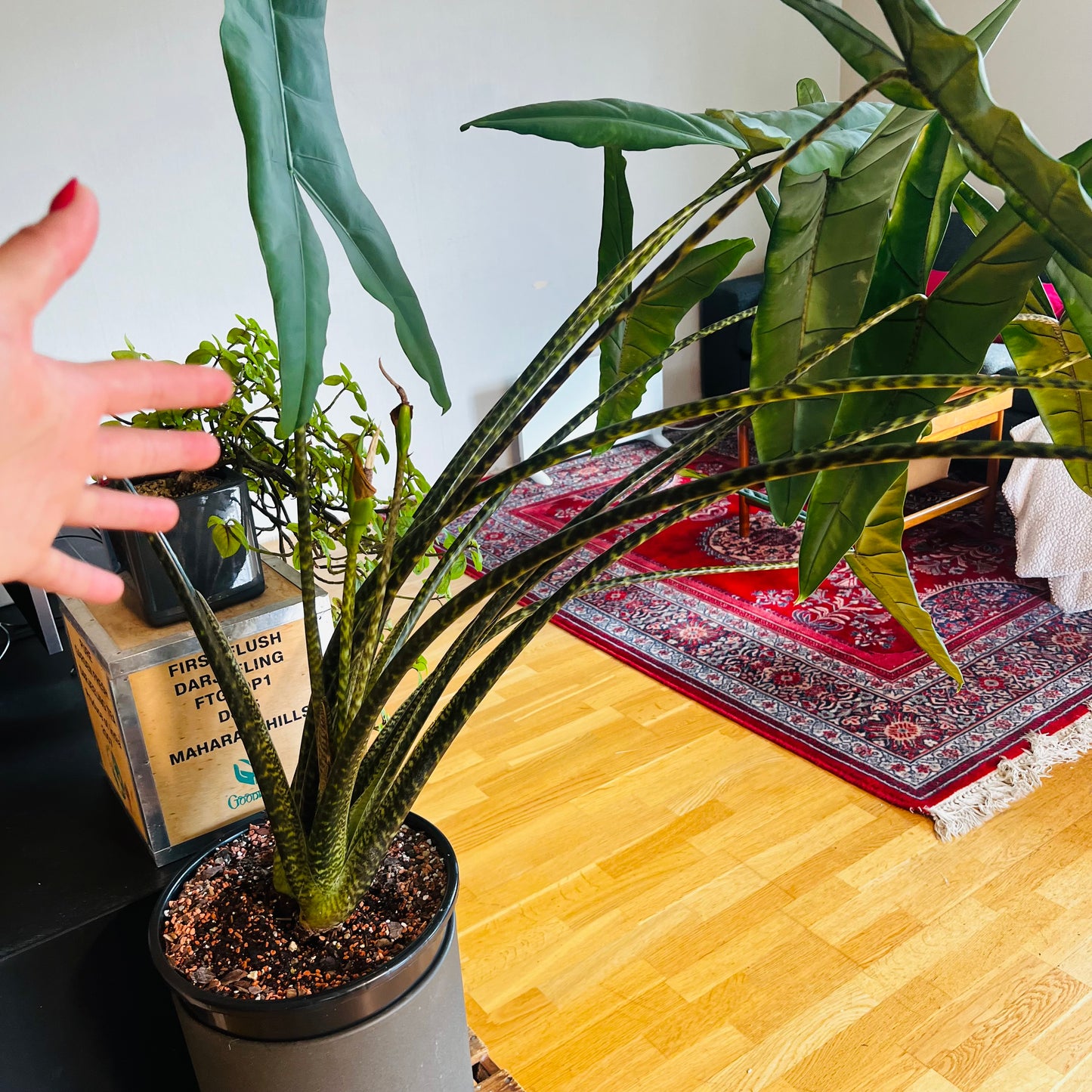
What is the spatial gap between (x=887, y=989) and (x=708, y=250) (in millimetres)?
1178

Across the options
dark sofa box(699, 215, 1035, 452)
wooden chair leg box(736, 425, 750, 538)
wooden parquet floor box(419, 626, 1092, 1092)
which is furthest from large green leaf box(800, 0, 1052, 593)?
dark sofa box(699, 215, 1035, 452)

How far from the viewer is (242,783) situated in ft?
3.15

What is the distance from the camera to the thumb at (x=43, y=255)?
37 cm

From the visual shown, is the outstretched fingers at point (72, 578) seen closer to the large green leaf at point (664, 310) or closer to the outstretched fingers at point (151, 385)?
the outstretched fingers at point (151, 385)

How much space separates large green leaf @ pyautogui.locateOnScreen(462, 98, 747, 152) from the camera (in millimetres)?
542

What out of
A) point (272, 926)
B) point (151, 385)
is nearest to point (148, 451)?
point (151, 385)

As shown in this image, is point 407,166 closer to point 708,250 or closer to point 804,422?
point 708,250

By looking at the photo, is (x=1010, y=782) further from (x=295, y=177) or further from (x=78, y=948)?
(x=295, y=177)

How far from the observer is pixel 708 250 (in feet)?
2.57

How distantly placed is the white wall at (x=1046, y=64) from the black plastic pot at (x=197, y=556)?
3.82 meters

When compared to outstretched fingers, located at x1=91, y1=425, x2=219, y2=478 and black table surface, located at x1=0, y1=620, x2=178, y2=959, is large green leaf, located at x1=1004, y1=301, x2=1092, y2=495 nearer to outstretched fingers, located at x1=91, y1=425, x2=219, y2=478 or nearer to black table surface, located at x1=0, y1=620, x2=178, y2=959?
outstretched fingers, located at x1=91, y1=425, x2=219, y2=478

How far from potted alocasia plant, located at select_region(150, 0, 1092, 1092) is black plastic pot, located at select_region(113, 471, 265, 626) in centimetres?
7

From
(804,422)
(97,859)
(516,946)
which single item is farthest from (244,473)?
(516,946)

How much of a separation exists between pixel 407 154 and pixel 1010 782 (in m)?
2.78
